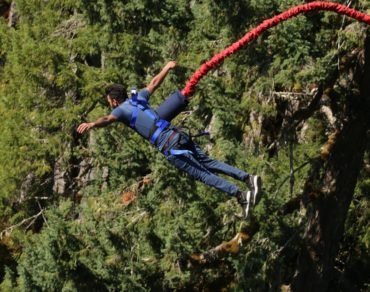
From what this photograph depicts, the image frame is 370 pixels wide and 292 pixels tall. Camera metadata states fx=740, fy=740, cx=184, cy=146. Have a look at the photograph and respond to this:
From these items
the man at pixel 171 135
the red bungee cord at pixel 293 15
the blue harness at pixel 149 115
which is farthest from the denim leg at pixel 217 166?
the red bungee cord at pixel 293 15

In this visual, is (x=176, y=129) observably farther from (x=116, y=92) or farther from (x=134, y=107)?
(x=116, y=92)

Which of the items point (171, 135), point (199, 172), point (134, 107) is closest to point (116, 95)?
point (134, 107)

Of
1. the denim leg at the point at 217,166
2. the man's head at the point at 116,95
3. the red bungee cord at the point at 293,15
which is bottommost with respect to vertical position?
the denim leg at the point at 217,166

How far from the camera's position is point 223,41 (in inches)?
389

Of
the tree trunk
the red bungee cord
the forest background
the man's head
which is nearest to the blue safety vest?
the man's head

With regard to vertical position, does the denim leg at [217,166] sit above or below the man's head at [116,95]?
below

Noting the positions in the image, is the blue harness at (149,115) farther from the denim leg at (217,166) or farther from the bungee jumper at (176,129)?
the denim leg at (217,166)

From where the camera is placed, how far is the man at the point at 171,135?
21.5 ft

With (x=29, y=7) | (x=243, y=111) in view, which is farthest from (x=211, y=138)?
(x=29, y=7)

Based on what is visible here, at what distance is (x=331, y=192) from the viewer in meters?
9.95

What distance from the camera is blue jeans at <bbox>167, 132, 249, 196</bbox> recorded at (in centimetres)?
655

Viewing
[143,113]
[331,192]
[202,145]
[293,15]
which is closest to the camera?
[143,113]

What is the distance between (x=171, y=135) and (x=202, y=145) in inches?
143

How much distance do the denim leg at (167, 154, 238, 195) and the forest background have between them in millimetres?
2492
